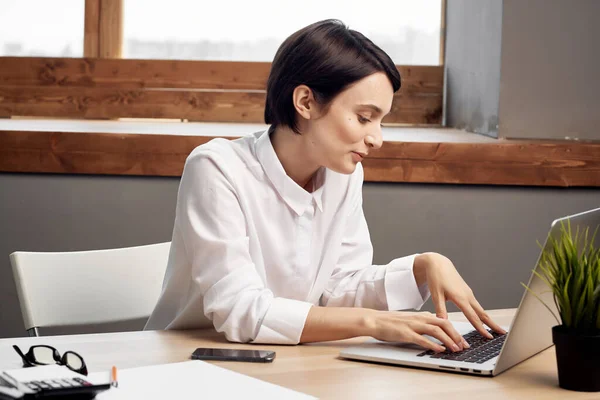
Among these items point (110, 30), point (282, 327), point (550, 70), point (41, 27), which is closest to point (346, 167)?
point (282, 327)

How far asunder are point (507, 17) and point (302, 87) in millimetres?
1297

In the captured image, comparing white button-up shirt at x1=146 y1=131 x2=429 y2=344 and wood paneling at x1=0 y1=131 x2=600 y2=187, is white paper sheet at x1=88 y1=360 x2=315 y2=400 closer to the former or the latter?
white button-up shirt at x1=146 y1=131 x2=429 y2=344

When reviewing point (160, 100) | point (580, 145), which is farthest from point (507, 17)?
point (160, 100)

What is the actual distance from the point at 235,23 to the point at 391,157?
114cm

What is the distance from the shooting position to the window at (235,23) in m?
3.39

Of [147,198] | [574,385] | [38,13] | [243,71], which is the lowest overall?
[574,385]

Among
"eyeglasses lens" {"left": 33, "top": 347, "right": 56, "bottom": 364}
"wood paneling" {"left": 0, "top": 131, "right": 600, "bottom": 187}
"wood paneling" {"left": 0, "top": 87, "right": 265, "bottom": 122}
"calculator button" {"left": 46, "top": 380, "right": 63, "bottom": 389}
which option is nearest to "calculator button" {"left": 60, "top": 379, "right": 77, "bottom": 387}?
"calculator button" {"left": 46, "top": 380, "right": 63, "bottom": 389}

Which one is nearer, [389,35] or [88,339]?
[88,339]

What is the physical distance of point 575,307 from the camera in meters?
1.15

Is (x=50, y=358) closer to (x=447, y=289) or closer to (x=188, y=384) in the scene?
(x=188, y=384)

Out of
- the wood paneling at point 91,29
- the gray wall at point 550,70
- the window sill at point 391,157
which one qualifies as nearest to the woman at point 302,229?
the window sill at point 391,157

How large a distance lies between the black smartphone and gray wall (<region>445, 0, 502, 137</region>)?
5.46 feet

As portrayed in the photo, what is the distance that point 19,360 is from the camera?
4.10 ft

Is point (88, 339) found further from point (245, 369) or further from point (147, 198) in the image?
point (147, 198)
